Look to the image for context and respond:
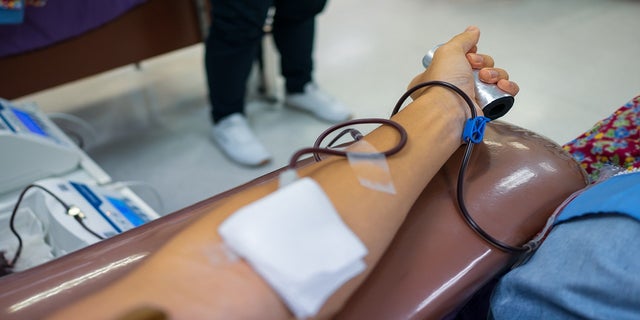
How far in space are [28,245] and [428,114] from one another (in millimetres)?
734

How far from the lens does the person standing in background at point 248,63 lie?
4.09 feet

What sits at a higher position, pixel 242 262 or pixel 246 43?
pixel 242 262

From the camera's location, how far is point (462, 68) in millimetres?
594

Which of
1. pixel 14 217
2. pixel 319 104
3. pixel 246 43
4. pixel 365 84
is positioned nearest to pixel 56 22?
pixel 246 43

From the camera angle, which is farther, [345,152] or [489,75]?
[489,75]

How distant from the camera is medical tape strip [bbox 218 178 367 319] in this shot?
0.33 metres

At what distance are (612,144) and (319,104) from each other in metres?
1.02

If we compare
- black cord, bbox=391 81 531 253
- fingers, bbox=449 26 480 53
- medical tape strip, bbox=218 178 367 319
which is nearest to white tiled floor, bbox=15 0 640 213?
fingers, bbox=449 26 480 53

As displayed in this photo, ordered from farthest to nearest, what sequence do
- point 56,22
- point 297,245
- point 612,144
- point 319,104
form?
1. point 319,104
2. point 56,22
3. point 612,144
4. point 297,245

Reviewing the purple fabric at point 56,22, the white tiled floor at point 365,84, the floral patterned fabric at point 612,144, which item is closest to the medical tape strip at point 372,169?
the floral patterned fabric at point 612,144

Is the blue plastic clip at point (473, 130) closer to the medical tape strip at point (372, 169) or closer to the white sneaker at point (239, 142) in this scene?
the medical tape strip at point (372, 169)

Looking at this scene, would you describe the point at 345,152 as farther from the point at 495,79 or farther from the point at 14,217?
the point at 14,217

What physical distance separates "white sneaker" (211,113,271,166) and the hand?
88 centimetres

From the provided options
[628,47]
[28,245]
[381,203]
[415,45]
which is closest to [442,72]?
[381,203]
